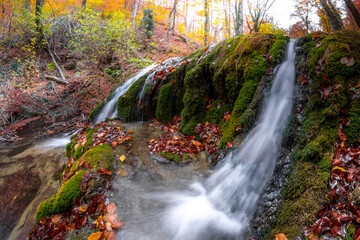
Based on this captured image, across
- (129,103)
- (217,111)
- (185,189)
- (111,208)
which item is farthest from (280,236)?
(129,103)

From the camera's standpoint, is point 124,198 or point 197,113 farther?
point 197,113

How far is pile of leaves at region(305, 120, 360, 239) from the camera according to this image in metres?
1.51

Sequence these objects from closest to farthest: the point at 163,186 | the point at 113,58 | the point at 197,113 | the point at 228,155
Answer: the point at 163,186
the point at 228,155
the point at 197,113
the point at 113,58

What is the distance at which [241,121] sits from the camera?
3.32m

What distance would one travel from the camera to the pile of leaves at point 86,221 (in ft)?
6.48

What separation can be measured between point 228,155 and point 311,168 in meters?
1.32

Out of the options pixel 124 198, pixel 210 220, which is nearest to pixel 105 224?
pixel 124 198

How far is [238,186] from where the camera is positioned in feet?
8.55

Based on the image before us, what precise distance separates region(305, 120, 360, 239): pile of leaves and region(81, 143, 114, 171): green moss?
2.72m

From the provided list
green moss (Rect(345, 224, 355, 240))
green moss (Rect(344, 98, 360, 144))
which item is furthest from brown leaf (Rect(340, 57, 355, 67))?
green moss (Rect(345, 224, 355, 240))

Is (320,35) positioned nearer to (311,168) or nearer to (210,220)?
(311,168)

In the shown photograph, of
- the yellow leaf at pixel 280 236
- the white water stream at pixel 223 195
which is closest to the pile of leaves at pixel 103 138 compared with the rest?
the white water stream at pixel 223 195

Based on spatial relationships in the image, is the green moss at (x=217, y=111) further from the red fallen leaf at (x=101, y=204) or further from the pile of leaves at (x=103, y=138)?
the red fallen leaf at (x=101, y=204)

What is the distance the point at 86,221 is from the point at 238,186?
2.09 metres
